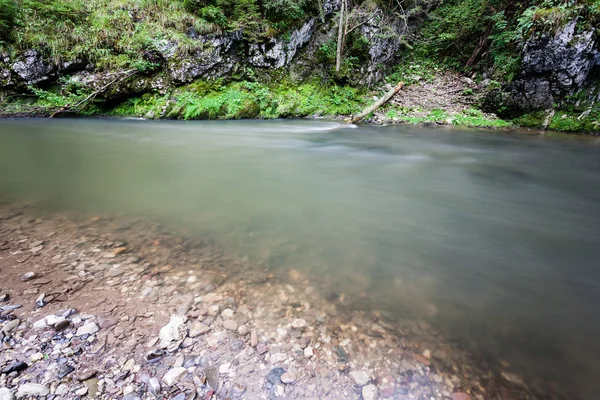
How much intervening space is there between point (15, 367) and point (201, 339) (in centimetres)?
87

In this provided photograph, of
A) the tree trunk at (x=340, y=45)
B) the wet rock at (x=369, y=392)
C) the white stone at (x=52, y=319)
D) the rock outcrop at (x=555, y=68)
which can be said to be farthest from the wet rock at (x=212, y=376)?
the rock outcrop at (x=555, y=68)

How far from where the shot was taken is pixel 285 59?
12125 millimetres

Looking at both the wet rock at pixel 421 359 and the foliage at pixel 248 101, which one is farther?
the foliage at pixel 248 101

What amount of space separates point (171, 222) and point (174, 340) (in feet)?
5.44

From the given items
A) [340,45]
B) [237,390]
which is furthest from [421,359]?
[340,45]

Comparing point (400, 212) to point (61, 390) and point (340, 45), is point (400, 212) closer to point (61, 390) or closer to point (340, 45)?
point (61, 390)

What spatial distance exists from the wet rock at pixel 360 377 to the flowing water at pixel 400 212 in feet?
1.74

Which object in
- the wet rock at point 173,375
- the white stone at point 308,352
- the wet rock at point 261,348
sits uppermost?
the wet rock at point 173,375

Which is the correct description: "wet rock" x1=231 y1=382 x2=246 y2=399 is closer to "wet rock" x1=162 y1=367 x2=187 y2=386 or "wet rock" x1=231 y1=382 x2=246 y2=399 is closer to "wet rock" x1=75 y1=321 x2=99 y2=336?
"wet rock" x1=162 y1=367 x2=187 y2=386

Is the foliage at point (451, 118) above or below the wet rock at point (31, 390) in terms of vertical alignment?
above

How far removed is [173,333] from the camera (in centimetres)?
172

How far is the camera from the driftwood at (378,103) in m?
11.3

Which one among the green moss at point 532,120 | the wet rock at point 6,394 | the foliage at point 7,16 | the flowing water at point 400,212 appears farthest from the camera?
the green moss at point 532,120

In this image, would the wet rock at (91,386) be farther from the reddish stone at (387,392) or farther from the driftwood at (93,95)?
the driftwood at (93,95)
